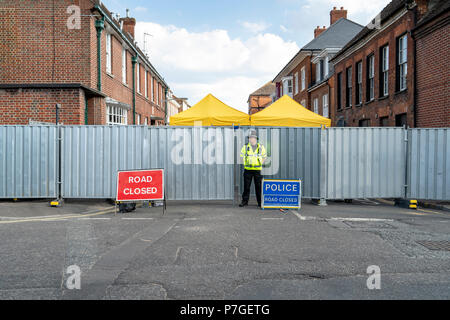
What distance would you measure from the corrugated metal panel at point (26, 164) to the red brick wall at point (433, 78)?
12822 millimetres

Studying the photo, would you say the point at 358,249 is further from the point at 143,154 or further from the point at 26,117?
the point at 26,117

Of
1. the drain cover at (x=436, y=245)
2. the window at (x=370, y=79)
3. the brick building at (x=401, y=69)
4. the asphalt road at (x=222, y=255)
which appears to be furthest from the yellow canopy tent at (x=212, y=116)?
the window at (x=370, y=79)

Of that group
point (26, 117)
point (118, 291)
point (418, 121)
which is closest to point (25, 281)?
point (118, 291)

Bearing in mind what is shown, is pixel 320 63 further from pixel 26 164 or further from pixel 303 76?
pixel 26 164

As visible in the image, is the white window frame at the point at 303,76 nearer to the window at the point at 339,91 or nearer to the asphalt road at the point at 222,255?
the window at the point at 339,91

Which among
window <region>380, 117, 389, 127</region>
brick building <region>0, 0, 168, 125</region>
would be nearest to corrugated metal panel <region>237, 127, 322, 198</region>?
brick building <region>0, 0, 168, 125</region>

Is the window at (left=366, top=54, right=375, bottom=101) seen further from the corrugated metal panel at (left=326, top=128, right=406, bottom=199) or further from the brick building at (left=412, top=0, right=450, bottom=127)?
the corrugated metal panel at (left=326, top=128, right=406, bottom=199)

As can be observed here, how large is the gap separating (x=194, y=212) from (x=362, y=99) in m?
15.5

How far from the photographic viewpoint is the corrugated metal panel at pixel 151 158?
33.8 ft

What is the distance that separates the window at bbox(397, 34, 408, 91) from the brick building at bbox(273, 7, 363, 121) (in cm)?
1011

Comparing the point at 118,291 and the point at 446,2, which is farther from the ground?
the point at 446,2

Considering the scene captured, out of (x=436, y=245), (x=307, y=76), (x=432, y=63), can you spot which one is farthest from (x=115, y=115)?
(x=307, y=76)

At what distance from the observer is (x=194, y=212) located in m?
9.46

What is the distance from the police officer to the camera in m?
10.4
